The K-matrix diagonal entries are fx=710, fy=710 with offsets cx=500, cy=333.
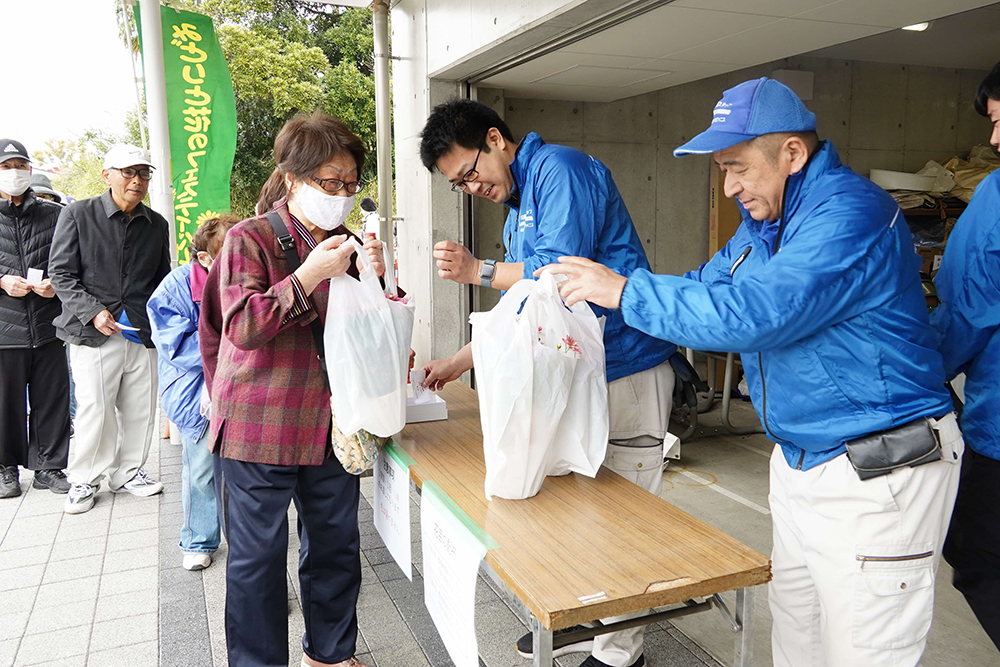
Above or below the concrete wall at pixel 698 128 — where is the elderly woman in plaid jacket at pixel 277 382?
below

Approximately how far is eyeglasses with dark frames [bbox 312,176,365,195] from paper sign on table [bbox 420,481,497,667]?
0.81 meters

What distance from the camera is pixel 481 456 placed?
200 cm

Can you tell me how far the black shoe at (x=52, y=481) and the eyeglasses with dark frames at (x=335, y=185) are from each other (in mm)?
3229

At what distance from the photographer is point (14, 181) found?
3818mm

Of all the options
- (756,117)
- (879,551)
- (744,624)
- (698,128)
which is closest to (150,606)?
(744,624)

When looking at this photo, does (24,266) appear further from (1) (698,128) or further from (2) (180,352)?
(1) (698,128)

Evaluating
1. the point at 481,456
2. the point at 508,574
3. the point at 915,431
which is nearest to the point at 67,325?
the point at 481,456

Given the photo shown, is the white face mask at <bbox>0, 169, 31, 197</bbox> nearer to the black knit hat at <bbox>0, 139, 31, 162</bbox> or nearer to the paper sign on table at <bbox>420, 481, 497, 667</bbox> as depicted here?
the black knit hat at <bbox>0, 139, 31, 162</bbox>

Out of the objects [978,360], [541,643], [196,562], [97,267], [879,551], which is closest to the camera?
[541,643]

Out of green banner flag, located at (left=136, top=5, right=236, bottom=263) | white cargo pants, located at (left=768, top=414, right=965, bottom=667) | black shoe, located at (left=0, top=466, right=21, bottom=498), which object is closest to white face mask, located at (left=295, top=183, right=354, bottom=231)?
white cargo pants, located at (left=768, top=414, right=965, bottom=667)

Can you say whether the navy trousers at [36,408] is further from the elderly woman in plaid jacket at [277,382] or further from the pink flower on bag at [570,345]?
the pink flower on bag at [570,345]

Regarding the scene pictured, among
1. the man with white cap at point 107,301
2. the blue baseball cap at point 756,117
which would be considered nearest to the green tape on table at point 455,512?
the blue baseball cap at point 756,117

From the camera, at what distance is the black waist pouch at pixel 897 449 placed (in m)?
1.32

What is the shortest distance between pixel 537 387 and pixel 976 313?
0.97 metres
